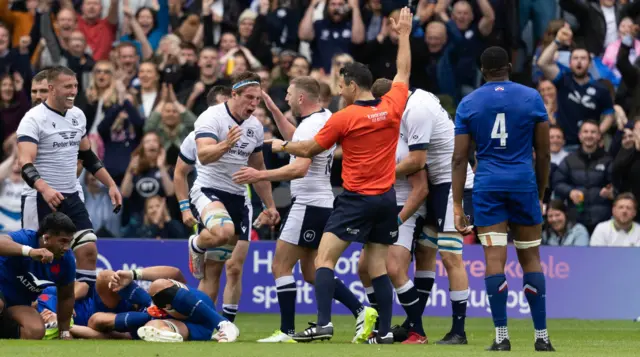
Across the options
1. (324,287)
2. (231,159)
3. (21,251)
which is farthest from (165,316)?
(231,159)

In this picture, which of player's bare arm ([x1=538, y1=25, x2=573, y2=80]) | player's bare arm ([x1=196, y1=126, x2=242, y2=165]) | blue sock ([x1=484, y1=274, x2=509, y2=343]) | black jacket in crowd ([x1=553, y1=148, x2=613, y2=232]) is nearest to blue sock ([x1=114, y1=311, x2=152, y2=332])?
player's bare arm ([x1=196, y1=126, x2=242, y2=165])

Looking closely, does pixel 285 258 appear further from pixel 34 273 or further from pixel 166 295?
pixel 34 273

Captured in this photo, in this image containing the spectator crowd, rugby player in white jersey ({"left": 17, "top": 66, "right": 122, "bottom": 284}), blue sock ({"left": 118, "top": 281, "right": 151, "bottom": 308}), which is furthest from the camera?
the spectator crowd

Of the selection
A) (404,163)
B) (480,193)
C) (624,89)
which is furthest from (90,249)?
(624,89)

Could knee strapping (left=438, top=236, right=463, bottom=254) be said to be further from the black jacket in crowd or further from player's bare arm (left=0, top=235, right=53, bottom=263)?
the black jacket in crowd

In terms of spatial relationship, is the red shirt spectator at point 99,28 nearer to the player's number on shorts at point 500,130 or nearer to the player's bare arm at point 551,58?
the player's bare arm at point 551,58

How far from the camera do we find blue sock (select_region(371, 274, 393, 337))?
12.4 m

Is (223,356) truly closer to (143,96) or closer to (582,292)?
(582,292)

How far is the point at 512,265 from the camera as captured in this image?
1883 cm

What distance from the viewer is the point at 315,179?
537 inches

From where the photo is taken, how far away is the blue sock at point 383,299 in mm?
12398

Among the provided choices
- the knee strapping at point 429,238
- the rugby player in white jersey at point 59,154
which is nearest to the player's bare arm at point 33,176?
the rugby player in white jersey at point 59,154

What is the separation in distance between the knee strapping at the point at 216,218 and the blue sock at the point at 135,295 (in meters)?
0.99

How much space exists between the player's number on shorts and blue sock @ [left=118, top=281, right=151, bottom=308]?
405 cm
